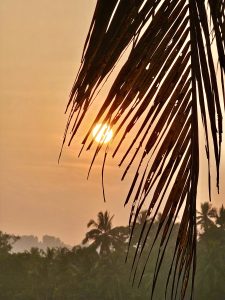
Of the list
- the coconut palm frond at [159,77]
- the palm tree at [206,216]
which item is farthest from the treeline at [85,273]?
the coconut palm frond at [159,77]

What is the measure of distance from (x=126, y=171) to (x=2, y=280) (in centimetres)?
6273

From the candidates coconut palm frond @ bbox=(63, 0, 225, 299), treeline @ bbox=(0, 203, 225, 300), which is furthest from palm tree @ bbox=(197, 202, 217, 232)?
coconut palm frond @ bbox=(63, 0, 225, 299)

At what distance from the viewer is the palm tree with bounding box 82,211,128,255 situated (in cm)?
6612

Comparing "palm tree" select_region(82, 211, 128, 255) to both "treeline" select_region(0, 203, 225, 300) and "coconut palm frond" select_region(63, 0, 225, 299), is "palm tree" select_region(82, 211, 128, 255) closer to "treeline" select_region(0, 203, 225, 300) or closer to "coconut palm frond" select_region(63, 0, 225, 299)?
"treeline" select_region(0, 203, 225, 300)

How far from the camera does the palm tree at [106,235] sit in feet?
217

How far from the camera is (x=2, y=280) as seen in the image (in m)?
61.3

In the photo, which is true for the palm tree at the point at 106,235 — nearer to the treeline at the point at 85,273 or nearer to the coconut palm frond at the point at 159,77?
the treeline at the point at 85,273

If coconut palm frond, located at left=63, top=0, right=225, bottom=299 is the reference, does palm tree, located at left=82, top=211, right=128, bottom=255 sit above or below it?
above

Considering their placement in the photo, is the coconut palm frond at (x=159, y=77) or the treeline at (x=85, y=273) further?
the treeline at (x=85, y=273)

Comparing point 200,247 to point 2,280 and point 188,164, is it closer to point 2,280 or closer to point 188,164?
point 2,280

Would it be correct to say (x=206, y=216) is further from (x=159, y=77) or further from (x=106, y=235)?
(x=159, y=77)

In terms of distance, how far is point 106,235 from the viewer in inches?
2621

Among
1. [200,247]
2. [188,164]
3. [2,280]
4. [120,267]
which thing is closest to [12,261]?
[2,280]

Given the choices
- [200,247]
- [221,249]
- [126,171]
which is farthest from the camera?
[200,247]
